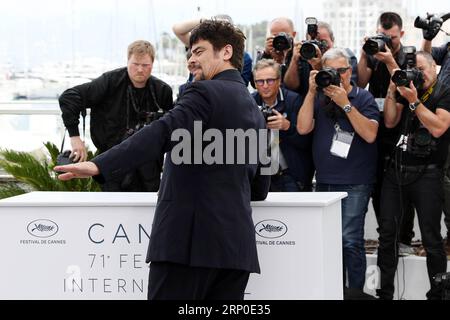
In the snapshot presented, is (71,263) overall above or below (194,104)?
below

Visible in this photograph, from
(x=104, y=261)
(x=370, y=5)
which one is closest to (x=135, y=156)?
(x=104, y=261)

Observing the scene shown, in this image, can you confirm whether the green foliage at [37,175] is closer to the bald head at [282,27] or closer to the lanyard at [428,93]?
the bald head at [282,27]

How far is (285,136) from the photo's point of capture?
6.20 meters

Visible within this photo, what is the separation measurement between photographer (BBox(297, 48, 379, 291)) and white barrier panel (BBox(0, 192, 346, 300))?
3.62 ft

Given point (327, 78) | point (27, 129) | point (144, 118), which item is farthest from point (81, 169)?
point (27, 129)

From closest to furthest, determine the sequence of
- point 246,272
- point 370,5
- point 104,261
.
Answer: point 246,272, point 104,261, point 370,5

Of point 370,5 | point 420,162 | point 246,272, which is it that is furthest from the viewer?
point 370,5

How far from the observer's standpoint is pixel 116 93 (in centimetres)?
620

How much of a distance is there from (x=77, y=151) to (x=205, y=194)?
91.3 inches

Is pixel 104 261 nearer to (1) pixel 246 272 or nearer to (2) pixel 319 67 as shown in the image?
(1) pixel 246 272

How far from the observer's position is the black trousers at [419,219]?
600 centimetres

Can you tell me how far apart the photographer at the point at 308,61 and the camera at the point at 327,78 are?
1.03ft

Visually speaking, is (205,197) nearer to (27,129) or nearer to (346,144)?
(346,144)
